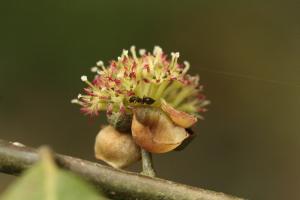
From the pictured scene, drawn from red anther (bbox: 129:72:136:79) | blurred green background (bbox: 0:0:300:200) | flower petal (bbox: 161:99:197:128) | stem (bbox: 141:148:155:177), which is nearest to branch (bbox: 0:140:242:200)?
stem (bbox: 141:148:155:177)

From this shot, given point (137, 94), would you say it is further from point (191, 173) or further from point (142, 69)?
point (191, 173)

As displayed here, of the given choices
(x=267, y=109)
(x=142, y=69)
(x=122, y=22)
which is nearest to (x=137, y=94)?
(x=142, y=69)

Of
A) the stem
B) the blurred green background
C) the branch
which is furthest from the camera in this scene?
the blurred green background

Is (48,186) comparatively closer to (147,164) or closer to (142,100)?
(147,164)

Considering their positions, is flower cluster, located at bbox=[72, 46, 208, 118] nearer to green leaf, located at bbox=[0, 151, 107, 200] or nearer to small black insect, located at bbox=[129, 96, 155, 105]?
small black insect, located at bbox=[129, 96, 155, 105]

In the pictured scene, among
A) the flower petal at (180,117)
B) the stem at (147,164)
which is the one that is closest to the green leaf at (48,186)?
the stem at (147,164)

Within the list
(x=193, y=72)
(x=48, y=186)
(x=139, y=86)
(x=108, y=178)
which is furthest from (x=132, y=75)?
(x=193, y=72)
